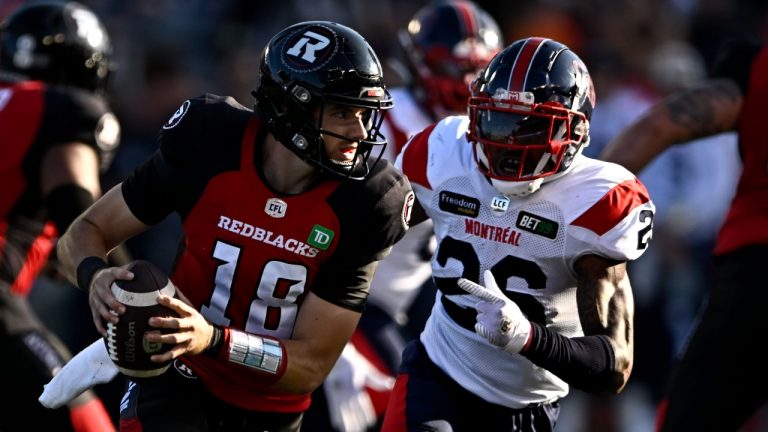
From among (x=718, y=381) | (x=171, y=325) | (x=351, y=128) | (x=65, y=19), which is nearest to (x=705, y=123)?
(x=718, y=381)

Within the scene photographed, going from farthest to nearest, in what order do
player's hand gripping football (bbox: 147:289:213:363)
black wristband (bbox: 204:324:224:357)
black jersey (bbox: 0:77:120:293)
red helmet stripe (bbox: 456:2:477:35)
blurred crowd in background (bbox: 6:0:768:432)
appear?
blurred crowd in background (bbox: 6:0:768:432), red helmet stripe (bbox: 456:2:477:35), black jersey (bbox: 0:77:120:293), black wristband (bbox: 204:324:224:357), player's hand gripping football (bbox: 147:289:213:363)

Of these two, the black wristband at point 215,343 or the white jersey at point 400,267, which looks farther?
the white jersey at point 400,267

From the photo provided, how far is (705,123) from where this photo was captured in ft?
16.1

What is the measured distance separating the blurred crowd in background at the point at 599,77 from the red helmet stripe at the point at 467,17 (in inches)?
41.8

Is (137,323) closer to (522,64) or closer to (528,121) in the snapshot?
(528,121)

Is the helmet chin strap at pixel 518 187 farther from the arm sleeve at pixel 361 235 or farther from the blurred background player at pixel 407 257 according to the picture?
the blurred background player at pixel 407 257

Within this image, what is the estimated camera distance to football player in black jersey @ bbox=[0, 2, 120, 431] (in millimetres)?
4848

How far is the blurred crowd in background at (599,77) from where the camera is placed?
823 cm

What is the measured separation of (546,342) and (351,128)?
90cm

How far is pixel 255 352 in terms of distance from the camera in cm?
382

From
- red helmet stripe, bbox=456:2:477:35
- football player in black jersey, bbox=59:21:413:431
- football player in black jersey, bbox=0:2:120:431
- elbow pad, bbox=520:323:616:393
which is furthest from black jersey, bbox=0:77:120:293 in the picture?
elbow pad, bbox=520:323:616:393

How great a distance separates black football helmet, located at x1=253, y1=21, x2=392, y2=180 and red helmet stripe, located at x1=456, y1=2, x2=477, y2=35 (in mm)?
2257

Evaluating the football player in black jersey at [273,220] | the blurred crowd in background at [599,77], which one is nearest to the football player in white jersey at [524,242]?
the football player in black jersey at [273,220]

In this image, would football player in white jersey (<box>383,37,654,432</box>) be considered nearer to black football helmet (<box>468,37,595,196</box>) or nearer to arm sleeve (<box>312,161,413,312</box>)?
black football helmet (<box>468,37,595,196</box>)
